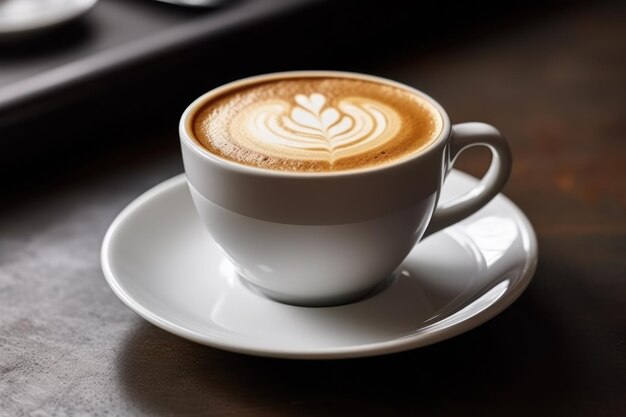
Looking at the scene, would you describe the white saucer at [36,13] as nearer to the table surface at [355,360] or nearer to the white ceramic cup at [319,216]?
the table surface at [355,360]

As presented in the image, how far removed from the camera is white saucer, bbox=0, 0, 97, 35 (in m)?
1.05

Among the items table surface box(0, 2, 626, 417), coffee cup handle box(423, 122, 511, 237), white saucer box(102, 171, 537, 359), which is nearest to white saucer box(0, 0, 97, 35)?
table surface box(0, 2, 626, 417)

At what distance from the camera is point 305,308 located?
27.2 inches

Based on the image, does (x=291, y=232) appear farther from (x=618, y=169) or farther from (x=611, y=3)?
(x=611, y=3)

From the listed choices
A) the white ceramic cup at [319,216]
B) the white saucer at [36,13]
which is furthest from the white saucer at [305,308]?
the white saucer at [36,13]

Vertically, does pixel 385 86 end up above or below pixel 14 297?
above

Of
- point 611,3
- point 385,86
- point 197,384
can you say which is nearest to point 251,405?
point 197,384

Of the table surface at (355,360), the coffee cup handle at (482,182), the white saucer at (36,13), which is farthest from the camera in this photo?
the white saucer at (36,13)

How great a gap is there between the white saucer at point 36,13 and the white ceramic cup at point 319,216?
433 mm

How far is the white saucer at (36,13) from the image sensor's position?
41.4 inches

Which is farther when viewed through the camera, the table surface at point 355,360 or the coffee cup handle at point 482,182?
the coffee cup handle at point 482,182

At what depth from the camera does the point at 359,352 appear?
583mm

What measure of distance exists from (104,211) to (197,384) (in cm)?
31

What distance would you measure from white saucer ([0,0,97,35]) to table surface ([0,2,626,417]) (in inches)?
6.7
